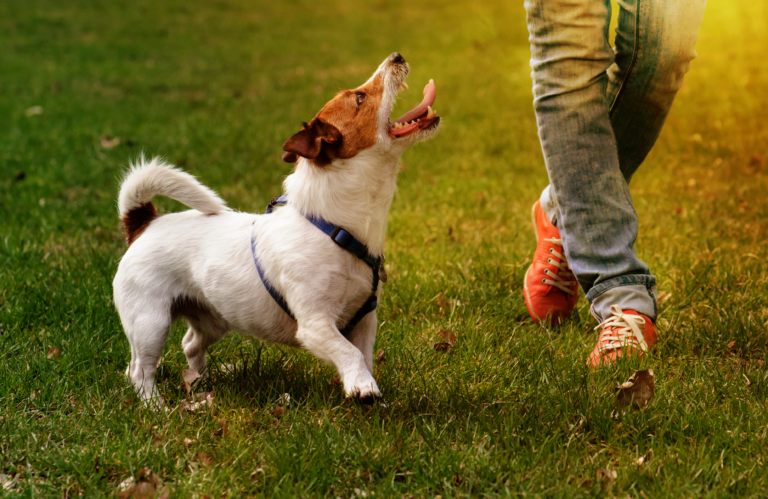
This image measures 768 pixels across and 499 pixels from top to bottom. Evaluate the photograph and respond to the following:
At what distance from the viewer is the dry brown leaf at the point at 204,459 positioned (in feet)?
6.94

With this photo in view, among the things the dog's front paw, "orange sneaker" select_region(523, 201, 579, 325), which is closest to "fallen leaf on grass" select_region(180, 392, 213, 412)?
the dog's front paw

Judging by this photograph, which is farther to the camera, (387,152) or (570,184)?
(570,184)

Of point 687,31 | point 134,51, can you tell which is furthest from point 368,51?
point 687,31

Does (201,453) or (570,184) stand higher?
(570,184)

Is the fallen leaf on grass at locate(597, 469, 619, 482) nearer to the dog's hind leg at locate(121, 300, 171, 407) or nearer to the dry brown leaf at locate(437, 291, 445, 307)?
the dry brown leaf at locate(437, 291, 445, 307)

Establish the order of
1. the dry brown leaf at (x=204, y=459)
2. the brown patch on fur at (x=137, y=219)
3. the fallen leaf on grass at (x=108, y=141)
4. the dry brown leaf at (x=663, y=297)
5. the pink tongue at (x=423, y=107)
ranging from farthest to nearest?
the fallen leaf on grass at (x=108, y=141) → the dry brown leaf at (x=663, y=297) → the brown patch on fur at (x=137, y=219) → the pink tongue at (x=423, y=107) → the dry brown leaf at (x=204, y=459)

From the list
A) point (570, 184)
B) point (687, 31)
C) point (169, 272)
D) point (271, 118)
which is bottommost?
point (271, 118)

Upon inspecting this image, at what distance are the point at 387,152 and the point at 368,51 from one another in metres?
11.5

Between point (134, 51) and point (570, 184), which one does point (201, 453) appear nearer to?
point (570, 184)

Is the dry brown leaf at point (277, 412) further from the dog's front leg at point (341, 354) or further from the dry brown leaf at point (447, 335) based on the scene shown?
the dry brown leaf at point (447, 335)

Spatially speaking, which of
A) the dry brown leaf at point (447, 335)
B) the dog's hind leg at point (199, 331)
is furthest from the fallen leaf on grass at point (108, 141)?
the dry brown leaf at point (447, 335)

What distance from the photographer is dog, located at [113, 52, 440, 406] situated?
2.43 metres

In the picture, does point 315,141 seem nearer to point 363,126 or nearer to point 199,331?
point 363,126

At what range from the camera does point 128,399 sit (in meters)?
2.58
